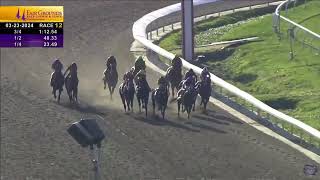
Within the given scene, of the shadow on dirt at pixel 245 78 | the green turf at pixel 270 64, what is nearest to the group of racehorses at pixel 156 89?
the green turf at pixel 270 64

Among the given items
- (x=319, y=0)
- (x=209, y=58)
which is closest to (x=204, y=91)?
(x=209, y=58)

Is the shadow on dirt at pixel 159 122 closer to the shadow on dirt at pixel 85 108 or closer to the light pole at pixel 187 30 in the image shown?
the shadow on dirt at pixel 85 108

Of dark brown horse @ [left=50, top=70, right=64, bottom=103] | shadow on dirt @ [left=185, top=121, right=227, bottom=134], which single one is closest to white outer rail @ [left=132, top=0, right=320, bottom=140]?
shadow on dirt @ [left=185, top=121, right=227, bottom=134]

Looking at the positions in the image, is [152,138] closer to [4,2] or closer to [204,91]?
[204,91]

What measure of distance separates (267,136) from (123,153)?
329cm

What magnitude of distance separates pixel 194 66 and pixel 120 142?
5.94 metres

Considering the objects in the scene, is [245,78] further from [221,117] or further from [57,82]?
[57,82]

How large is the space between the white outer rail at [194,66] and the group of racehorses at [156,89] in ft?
3.24

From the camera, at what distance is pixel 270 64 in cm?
2616

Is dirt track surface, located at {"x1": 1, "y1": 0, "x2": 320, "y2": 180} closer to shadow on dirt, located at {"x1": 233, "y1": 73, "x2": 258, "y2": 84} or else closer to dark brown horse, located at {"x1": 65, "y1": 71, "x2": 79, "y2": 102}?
dark brown horse, located at {"x1": 65, "y1": 71, "x2": 79, "y2": 102}

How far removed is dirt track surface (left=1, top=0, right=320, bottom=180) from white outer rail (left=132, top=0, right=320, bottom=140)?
601 mm
